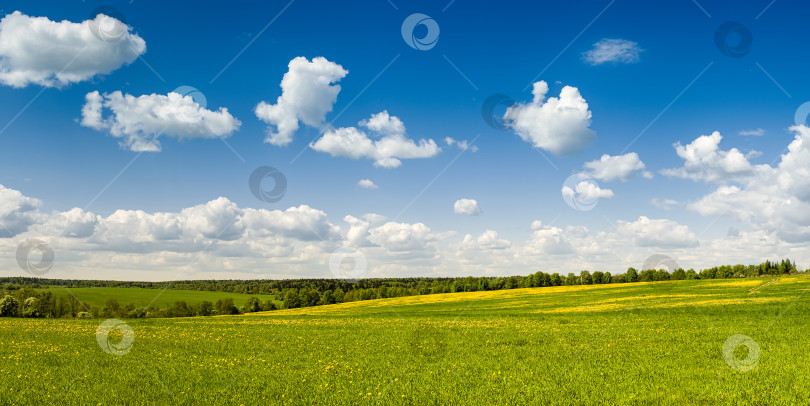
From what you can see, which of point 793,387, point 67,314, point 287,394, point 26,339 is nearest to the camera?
point 793,387

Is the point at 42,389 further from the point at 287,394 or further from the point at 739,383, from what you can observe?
the point at 739,383

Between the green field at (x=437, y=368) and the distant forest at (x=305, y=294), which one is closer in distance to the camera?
the green field at (x=437, y=368)

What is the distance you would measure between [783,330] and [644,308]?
58.7 ft

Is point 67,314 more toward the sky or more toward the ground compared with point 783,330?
more toward the ground

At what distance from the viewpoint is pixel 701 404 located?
37.2 feet

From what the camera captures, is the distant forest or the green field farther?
the distant forest

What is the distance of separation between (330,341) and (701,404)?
63.5 ft

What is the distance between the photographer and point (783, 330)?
23.6m

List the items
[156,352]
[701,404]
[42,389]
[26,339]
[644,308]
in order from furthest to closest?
[644,308] → [26,339] → [156,352] → [42,389] → [701,404]

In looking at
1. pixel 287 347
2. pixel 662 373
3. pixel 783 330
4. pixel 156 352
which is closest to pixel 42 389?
pixel 156 352

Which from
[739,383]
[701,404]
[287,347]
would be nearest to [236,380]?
[287,347]

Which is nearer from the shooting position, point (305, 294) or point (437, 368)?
point (437, 368)

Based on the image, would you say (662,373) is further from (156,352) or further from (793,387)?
(156,352)

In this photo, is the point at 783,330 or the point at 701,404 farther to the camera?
the point at 783,330
